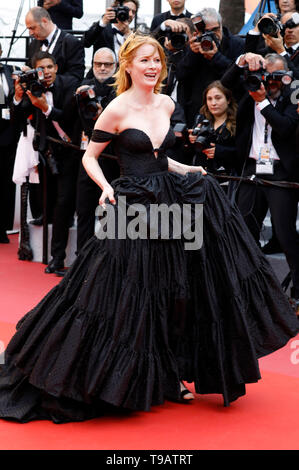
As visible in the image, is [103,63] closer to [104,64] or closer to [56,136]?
[104,64]

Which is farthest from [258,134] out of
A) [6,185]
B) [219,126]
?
[6,185]

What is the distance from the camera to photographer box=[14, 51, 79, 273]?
6.88m

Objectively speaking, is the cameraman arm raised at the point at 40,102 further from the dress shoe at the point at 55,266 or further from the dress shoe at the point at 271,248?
the dress shoe at the point at 271,248

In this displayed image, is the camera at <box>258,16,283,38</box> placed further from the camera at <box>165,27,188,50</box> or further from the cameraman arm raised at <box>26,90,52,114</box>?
the cameraman arm raised at <box>26,90,52,114</box>

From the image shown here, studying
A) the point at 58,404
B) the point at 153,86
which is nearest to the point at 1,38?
the point at 153,86

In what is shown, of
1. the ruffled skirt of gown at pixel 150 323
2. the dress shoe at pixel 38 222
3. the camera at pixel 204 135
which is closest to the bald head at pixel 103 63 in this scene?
the camera at pixel 204 135

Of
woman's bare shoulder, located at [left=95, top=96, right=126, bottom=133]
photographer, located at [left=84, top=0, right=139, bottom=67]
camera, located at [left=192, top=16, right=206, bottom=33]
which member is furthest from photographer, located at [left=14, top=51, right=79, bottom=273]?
woman's bare shoulder, located at [left=95, top=96, right=126, bottom=133]

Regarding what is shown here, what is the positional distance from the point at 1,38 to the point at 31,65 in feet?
10.3

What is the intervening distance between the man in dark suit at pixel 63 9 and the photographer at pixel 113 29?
49.8 inches

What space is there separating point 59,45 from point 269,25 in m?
2.34

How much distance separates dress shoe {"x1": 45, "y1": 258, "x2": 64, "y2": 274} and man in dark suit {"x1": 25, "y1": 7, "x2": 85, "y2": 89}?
1691 millimetres

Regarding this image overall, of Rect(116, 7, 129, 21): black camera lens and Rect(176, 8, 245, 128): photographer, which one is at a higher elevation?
Rect(116, 7, 129, 21): black camera lens

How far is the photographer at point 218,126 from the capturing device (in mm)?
5750

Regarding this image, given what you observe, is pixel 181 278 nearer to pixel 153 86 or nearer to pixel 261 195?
pixel 153 86
